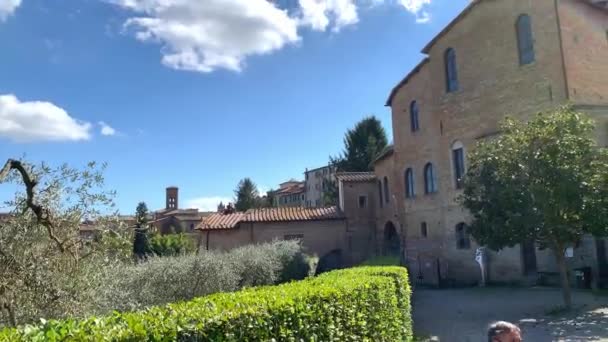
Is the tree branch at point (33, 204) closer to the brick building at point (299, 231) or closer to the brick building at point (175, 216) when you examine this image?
the brick building at point (299, 231)

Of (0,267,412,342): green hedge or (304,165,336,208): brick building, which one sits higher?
(304,165,336,208): brick building

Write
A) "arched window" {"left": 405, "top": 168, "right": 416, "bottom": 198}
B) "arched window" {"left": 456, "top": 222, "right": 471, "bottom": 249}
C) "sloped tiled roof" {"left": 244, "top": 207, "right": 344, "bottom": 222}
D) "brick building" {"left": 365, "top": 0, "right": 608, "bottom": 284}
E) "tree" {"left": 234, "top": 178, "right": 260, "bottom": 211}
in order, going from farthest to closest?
"tree" {"left": 234, "top": 178, "right": 260, "bottom": 211} < "sloped tiled roof" {"left": 244, "top": 207, "right": 344, "bottom": 222} < "arched window" {"left": 405, "top": 168, "right": 416, "bottom": 198} < "arched window" {"left": 456, "top": 222, "right": 471, "bottom": 249} < "brick building" {"left": 365, "top": 0, "right": 608, "bottom": 284}

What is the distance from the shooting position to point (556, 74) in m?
19.2

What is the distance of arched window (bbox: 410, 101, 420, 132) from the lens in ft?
91.0

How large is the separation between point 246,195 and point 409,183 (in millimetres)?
38059

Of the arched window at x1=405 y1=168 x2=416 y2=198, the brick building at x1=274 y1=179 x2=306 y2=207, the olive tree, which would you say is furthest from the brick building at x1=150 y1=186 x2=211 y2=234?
the olive tree

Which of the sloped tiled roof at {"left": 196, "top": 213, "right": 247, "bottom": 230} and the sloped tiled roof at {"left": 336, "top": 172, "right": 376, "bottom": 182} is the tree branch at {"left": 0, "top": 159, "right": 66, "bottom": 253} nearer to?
the sloped tiled roof at {"left": 196, "top": 213, "right": 247, "bottom": 230}

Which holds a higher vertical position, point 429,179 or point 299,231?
point 429,179

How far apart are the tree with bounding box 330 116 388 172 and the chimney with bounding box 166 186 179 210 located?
3291 centimetres

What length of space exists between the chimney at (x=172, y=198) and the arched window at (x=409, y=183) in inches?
2016

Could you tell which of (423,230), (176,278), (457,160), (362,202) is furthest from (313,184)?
(176,278)

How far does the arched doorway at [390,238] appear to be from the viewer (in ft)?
104

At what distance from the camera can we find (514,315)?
43.5 ft

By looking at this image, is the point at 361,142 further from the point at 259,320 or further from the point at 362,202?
the point at 259,320
